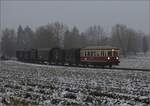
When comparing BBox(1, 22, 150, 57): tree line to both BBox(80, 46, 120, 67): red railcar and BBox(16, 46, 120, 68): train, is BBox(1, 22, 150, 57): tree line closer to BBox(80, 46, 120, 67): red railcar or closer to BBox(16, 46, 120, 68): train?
BBox(16, 46, 120, 68): train

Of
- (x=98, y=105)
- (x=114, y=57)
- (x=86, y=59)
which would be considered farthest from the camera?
(x=86, y=59)

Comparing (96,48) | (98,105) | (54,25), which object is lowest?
(98,105)

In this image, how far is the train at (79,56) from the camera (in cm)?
4566

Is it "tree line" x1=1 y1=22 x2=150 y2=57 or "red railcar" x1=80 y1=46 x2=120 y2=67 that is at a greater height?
"tree line" x1=1 y1=22 x2=150 y2=57

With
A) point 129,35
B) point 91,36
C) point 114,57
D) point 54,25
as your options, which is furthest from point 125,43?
point 114,57

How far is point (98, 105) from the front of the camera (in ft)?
42.5

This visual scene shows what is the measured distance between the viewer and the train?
45656 mm

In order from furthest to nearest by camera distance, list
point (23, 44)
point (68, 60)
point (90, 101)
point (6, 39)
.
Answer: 1. point (23, 44)
2. point (6, 39)
3. point (68, 60)
4. point (90, 101)

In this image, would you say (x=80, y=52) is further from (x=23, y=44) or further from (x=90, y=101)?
(x=23, y=44)

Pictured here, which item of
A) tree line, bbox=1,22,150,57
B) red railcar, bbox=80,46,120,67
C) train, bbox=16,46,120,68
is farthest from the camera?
tree line, bbox=1,22,150,57

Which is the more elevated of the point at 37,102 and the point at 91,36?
the point at 91,36

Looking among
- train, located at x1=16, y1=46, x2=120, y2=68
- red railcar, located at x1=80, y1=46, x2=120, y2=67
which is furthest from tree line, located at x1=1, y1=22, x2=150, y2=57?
red railcar, located at x1=80, y1=46, x2=120, y2=67

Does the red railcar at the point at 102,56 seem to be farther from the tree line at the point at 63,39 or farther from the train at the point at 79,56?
the tree line at the point at 63,39

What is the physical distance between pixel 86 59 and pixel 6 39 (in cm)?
8252
